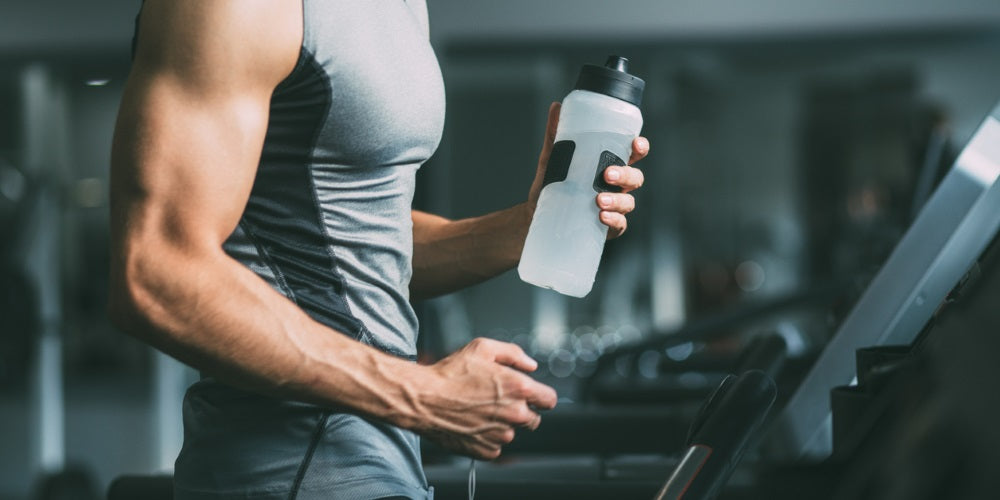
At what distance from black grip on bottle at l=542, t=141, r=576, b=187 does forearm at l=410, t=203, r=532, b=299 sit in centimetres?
19

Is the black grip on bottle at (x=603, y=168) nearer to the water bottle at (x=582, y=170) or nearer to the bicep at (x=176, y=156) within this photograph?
the water bottle at (x=582, y=170)

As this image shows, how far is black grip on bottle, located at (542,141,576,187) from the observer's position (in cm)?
96

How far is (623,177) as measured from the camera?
947 mm

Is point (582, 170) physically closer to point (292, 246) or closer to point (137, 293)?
point (292, 246)

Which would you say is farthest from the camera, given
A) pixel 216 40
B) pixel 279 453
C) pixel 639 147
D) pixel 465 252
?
pixel 465 252

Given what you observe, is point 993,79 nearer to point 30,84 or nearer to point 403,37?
point 30,84

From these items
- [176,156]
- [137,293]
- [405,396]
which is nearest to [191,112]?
[176,156]

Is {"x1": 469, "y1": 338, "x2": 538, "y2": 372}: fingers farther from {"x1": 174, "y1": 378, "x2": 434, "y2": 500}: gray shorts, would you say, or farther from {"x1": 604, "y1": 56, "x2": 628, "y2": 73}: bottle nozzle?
{"x1": 604, "y1": 56, "x2": 628, "y2": 73}: bottle nozzle

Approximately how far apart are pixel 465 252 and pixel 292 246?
34 cm

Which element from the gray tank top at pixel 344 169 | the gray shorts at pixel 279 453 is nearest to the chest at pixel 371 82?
the gray tank top at pixel 344 169

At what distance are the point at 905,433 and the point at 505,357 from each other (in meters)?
0.46

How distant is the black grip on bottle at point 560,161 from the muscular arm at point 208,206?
0.88 ft

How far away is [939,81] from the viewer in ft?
21.4

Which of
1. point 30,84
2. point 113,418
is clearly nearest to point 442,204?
point 113,418
